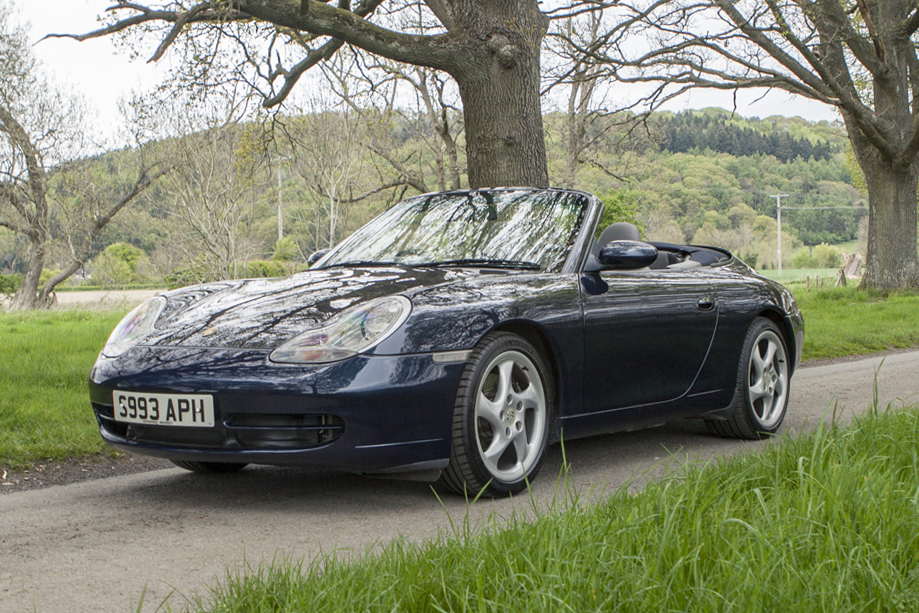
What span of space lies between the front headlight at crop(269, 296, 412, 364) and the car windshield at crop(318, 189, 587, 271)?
2.96 feet

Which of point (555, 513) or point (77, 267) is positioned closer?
point (555, 513)

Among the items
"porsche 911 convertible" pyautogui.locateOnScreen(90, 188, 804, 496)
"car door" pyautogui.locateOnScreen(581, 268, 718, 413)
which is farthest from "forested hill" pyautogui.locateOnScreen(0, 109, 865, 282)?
"car door" pyautogui.locateOnScreen(581, 268, 718, 413)

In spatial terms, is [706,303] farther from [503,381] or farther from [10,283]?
[10,283]

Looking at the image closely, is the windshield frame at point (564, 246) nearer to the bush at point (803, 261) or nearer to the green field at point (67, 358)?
the green field at point (67, 358)

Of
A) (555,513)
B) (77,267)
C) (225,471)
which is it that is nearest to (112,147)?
(77,267)

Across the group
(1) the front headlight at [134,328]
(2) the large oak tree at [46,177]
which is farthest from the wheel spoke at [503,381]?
(2) the large oak tree at [46,177]

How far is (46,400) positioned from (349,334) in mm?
3555

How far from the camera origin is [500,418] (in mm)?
3549

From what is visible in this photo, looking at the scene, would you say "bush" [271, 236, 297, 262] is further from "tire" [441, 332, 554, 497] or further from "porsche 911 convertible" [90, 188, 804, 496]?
"tire" [441, 332, 554, 497]

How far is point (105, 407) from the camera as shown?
11.9 ft

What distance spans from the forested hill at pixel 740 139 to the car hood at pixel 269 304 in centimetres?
5323

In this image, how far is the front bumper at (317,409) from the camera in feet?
10.4

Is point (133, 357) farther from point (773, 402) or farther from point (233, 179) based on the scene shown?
point (233, 179)

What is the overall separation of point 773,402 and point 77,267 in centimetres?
3027
